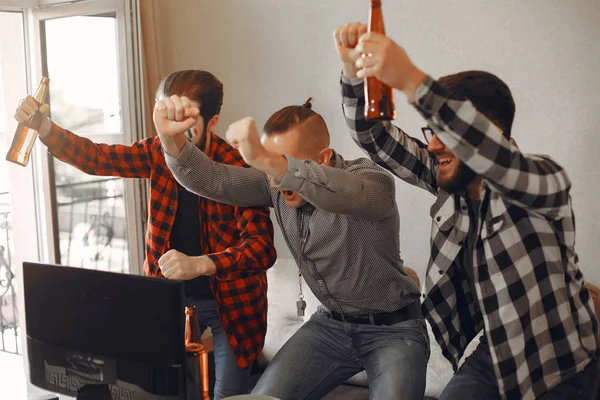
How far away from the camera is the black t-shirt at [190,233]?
85.5 inches

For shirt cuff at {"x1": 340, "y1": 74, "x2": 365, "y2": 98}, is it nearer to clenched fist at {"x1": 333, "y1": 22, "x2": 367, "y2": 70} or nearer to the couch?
clenched fist at {"x1": 333, "y1": 22, "x2": 367, "y2": 70}

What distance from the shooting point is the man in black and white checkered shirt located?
1382 millimetres

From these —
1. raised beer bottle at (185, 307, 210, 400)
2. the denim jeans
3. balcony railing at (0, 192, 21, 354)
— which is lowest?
balcony railing at (0, 192, 21, 354)

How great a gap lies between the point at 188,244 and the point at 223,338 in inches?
11.4

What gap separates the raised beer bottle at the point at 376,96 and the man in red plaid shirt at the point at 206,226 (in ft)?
2.34

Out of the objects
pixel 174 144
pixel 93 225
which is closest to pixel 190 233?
pixel 174 144

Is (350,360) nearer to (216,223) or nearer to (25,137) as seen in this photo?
(216,223)

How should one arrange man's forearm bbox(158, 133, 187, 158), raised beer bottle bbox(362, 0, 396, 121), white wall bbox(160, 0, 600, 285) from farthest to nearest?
white wall bbox(160, 0, 600, 285), man's forearm bbox(158, 133, 187, 158), raised beer bottle bbox(362, 0, 396, 121)

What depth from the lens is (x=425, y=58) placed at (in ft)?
9.32

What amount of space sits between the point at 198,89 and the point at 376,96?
82 centimetres

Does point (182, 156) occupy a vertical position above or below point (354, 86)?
below

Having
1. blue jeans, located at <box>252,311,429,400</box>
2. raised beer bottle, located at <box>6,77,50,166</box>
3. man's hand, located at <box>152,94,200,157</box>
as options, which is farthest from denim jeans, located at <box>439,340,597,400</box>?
raised beer bottle, located at <box>6,77,50,166</box>

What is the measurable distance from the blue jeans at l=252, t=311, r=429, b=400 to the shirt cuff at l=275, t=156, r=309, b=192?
548 millimetres

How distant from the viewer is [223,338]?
2170 mm
